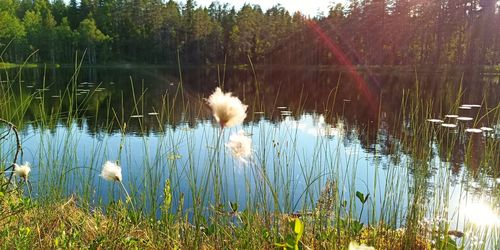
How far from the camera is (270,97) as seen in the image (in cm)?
1639

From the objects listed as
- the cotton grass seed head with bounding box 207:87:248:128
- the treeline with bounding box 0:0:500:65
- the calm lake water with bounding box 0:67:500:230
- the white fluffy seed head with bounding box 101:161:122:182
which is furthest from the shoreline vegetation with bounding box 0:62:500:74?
the cotton grass seed head with bounding box 207:87:248:128

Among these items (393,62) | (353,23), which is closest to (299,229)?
(393,62)

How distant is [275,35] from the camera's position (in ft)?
162

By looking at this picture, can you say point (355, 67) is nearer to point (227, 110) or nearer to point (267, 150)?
point (267, 150)

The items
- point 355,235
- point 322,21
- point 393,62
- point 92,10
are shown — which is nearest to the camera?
point 355,235

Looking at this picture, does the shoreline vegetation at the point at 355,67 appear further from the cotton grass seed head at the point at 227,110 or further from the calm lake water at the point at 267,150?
the cotton grass seed head at the point at 227,110

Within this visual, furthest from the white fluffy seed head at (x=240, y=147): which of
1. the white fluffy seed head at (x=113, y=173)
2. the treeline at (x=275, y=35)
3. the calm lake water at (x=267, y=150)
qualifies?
the treeline at (x=275, y=35)

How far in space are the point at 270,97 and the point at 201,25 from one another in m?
36.4

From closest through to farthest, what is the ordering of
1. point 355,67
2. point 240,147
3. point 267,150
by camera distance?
point 240,147 → point 267,150 → point 355,67

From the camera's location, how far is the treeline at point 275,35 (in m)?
35.4

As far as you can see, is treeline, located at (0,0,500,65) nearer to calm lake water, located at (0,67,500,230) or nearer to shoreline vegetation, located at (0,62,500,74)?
shoreline vegetation, located at (0,62,500,74)

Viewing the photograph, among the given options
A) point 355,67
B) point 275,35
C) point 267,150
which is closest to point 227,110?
point 267,150

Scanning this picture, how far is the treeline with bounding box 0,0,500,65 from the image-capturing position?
Answer: 35.4 meters

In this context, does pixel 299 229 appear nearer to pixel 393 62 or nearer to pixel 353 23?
pixel 393 62
